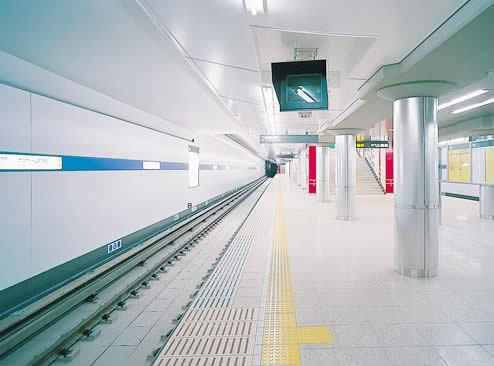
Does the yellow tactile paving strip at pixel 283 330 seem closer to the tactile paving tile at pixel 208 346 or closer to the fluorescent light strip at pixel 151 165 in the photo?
the tactile paving tile at pixel 208 346

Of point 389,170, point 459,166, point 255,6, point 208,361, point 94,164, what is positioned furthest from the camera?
point 389,170

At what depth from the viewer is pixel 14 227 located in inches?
127

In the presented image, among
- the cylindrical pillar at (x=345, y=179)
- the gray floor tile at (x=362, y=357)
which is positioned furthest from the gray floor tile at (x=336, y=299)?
the cylindrical pillar at (x=345, y=179)

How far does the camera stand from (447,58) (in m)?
3.21

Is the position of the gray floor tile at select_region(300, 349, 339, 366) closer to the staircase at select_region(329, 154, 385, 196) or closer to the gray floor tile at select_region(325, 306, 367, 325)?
the gray floor tile at select_region(325, 306, 367, 325)

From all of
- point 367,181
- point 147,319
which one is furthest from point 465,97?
point 367,181

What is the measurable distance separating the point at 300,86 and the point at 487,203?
26.1 feet

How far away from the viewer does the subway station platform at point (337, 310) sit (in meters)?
2.49

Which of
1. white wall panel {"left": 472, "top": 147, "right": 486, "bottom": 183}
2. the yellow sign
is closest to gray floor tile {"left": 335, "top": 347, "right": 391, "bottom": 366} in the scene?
white wall panel {"left": 472, "top": 147, "right": 486, "bottom": 183}

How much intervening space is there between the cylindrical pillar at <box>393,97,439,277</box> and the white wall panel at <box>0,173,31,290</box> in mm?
4867

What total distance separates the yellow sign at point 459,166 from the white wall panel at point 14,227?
10.1 meters

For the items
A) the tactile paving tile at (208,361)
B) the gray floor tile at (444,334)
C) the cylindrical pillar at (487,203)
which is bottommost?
the tactile paving tile at (208,361)

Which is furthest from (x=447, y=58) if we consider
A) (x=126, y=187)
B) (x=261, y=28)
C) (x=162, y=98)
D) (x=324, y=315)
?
(x=126, y=187)

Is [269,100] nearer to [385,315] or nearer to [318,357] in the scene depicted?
[385,315]
